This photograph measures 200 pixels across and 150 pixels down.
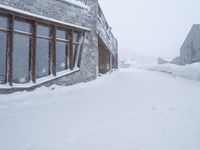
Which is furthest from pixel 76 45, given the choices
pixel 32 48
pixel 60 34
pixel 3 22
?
pixel 3 22

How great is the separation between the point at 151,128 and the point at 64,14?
8250mm

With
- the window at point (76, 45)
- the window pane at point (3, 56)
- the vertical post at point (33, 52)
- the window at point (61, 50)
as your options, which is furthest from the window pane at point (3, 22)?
the window at point (76, 45)

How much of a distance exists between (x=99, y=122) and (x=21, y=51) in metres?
5.65

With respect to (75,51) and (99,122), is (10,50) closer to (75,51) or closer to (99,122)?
(75,51)

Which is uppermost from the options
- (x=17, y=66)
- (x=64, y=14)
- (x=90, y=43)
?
(x=64, y=14)

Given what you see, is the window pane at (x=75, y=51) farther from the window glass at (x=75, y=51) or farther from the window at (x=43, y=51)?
the window at (x=43, y=51)

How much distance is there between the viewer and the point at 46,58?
1058 centimetres

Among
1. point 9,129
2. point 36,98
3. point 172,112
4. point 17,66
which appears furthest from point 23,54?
point 172,112

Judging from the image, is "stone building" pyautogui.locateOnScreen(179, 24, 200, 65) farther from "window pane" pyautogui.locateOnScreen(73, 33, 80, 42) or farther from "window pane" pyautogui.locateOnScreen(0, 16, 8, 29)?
"window pane" pyautogui.locateOnScreen(0, 16, 8, 29)

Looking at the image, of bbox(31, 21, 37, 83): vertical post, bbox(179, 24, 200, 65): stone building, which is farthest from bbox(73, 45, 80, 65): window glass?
bbox(179, 24, 200, 65): stone building

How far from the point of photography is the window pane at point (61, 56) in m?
11.2

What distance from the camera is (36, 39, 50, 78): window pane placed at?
1013cm

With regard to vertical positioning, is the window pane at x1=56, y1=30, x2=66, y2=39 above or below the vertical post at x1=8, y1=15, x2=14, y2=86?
above

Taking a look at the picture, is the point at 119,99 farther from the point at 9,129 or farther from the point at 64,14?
the point at 64,14
